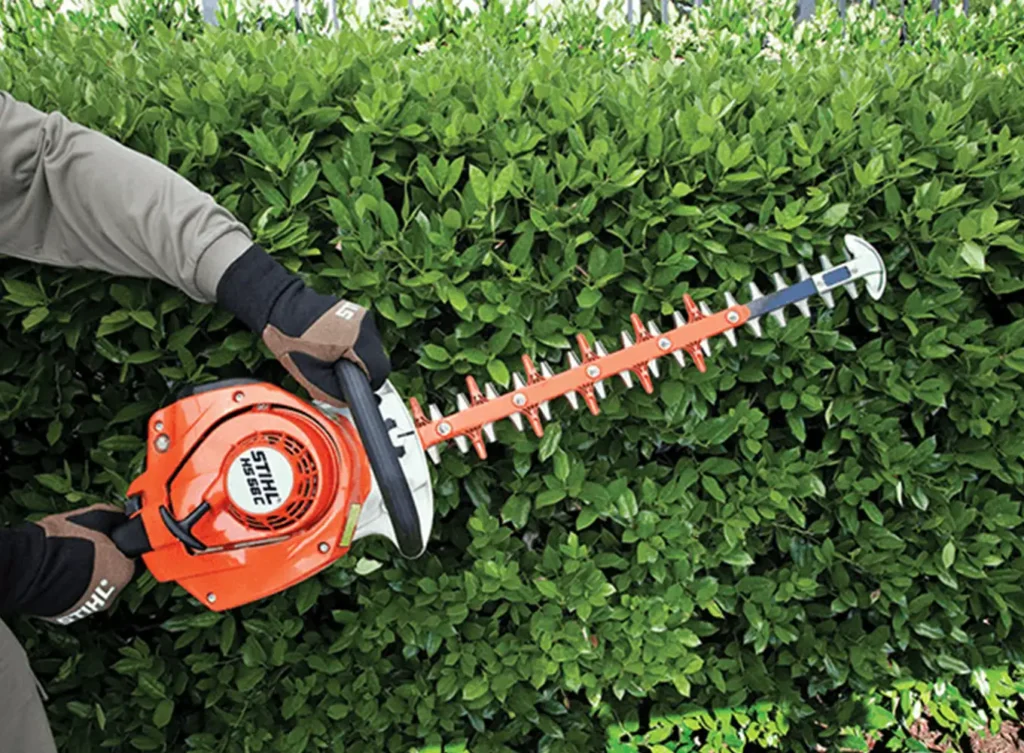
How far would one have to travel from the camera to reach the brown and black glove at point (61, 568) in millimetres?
1772

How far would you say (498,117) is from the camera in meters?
Answer: 2.16

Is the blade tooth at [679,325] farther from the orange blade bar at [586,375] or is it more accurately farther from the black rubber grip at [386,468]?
the black rubber grip at [386,468]

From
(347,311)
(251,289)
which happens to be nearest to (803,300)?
(347,311)

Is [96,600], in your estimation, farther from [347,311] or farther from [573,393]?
[573,393]

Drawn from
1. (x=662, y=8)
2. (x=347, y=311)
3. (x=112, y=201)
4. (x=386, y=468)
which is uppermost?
(x=112, y=201)

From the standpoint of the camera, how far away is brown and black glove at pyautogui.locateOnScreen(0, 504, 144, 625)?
69.8 inches

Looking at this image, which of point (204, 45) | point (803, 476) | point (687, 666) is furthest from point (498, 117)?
point (687, 666)

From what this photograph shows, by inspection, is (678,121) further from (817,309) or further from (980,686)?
(980,686)

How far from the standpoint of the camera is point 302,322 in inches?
67.0

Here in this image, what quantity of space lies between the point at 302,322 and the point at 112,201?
412mm

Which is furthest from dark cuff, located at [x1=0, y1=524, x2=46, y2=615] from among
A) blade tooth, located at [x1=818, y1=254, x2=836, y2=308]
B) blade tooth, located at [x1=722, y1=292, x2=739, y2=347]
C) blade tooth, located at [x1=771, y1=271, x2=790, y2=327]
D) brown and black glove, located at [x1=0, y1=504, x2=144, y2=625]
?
blade tooth, located at [x1=818, y1=254, x2=836, y2=308]

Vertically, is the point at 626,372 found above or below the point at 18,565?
below

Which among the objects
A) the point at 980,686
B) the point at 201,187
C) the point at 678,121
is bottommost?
the point at 980,686

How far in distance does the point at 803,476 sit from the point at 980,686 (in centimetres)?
88
